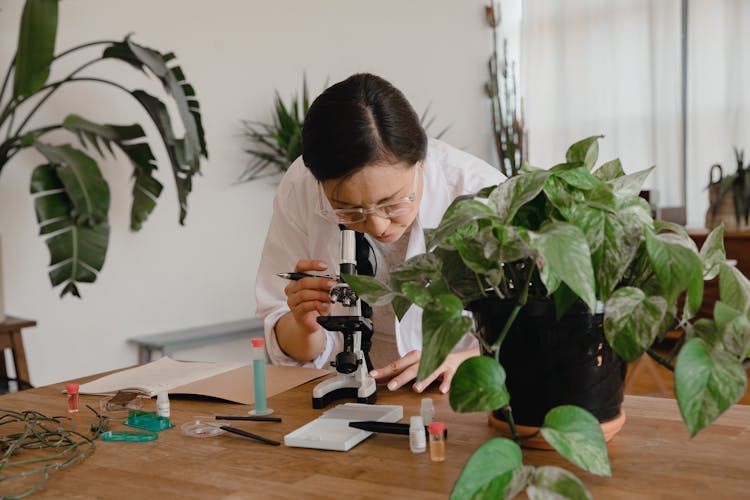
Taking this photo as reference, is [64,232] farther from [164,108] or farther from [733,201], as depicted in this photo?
[733,201]

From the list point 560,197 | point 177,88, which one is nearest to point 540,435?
point 560,197

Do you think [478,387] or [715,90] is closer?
[478,387]

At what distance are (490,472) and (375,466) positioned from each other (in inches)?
11.1

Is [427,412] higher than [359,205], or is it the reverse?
[359,205]

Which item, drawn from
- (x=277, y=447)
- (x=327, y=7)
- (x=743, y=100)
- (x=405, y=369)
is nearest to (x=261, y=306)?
(x=405, y=369)

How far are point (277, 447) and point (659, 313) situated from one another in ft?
1.90

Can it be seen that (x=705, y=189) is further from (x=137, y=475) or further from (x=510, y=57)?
(x=137, y=475)

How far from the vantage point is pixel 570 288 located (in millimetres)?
894

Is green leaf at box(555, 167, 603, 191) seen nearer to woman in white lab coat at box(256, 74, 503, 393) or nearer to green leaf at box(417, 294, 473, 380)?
green leaf at box(417, 294, 473, 380)

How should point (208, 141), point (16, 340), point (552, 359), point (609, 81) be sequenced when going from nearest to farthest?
point (552, 359) → point (16, 340) → point (208, 141) → point (609, 81)

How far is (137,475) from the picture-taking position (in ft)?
3.44

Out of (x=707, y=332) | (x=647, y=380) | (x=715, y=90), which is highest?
(x=715, y=90)

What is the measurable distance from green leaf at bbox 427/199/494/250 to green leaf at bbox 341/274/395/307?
0.12m

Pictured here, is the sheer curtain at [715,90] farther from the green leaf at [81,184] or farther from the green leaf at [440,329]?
the green leaf at [440,329]
